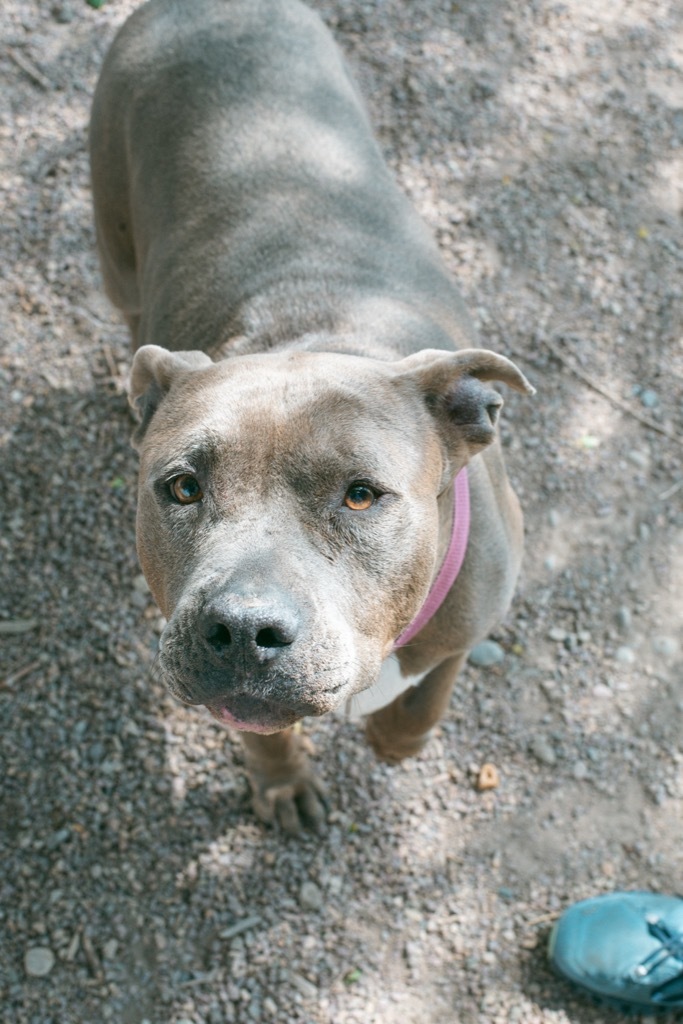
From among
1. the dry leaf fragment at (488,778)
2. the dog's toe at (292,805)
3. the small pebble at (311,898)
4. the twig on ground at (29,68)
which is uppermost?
the twig on ground at (29,68)

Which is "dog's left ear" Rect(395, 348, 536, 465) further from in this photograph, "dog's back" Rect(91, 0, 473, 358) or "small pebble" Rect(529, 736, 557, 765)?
"small pebble" Rect(529, 736, 557, 765)

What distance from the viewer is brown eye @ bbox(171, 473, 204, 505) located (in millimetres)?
2727

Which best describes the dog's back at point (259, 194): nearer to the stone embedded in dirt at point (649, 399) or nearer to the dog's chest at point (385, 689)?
the dog's chest at point (385, 689)

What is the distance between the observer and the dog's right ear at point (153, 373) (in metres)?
3.11

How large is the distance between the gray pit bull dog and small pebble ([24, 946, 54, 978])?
1.01 meters

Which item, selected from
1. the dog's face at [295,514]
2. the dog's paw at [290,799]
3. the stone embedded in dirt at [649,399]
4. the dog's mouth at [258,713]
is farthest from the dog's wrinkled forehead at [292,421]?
the stone embedded in dirt at [649,399]

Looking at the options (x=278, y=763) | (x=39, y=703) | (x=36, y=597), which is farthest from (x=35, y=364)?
(x=278, y=763)

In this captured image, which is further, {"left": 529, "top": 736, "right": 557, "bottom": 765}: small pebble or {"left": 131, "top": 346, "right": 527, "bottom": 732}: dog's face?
{"left": 529, "top": 736, "right": 557, "bottom": 765}: small pebble

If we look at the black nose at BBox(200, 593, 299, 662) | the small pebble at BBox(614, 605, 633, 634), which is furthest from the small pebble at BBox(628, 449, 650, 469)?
the black nose at BBox(200, 593, 299, 662)

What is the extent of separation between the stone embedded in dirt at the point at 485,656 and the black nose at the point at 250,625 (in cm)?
254

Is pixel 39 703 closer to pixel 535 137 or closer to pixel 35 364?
pixel 35 364

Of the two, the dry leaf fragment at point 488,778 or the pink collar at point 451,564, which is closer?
the pink collar at point 451,564

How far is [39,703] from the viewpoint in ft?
15.3

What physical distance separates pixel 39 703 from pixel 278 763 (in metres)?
1.21
